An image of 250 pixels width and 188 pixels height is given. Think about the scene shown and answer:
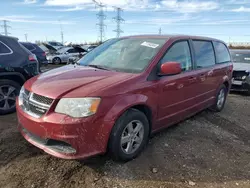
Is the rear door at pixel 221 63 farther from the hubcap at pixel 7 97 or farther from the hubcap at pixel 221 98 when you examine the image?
the hubcap at pixel 7 97

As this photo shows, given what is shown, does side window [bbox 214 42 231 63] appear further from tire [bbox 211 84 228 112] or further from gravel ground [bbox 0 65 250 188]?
gravel ground [bbox 0 65 250 188]

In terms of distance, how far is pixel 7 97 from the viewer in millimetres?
4980

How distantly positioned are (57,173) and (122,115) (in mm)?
1058

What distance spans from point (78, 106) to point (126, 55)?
1.45m

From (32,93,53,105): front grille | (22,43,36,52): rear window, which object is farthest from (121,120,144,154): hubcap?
(22,43,36,52): rear window

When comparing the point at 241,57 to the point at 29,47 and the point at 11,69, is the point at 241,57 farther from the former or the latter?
the point at 29,47

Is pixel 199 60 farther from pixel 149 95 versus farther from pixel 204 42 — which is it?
pixel 149 95

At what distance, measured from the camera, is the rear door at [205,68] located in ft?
14.9

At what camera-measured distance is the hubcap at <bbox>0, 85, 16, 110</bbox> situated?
4.93 metres

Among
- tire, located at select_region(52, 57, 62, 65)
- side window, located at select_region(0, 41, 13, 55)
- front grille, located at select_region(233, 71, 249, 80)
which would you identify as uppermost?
side window, located at select_region(0, 41, 13, 55)

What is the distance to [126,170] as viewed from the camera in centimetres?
308

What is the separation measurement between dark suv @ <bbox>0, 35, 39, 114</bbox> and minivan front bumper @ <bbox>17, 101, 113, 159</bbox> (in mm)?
2425

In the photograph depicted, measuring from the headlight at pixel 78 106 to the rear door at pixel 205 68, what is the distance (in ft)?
8.01

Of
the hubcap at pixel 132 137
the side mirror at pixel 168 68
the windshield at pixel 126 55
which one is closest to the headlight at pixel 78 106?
the hubcap at pixel 132 137
